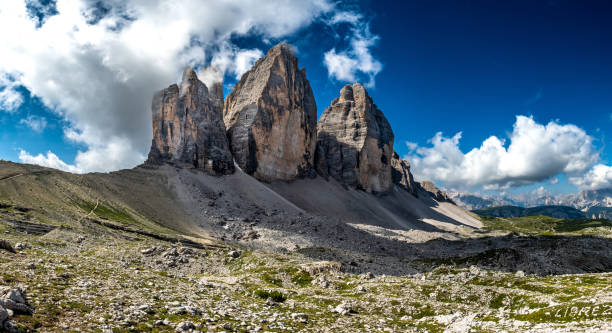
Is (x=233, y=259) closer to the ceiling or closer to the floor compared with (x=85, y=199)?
closer to the floor

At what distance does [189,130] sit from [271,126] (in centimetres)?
4664

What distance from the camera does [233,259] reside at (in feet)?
166

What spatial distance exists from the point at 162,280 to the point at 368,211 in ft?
506

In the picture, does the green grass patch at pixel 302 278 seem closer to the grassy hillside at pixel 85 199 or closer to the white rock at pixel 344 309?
the white rock at pixel 344 309

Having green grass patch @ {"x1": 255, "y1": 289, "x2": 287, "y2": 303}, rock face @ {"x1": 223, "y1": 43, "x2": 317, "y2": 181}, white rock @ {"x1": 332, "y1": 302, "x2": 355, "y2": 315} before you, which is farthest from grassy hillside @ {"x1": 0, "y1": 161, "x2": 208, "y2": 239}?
rock face @ {"x1": 223, "y1": 43, "x2": 317, "y2": 181}

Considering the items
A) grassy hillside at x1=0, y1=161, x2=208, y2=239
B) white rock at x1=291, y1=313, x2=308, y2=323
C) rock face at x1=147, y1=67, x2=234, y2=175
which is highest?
rock face at x1=147, y1=67, x2=234, y2=175

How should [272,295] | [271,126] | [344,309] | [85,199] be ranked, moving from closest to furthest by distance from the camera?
[344,309] < [272,295] < [85,199] < [271,126]

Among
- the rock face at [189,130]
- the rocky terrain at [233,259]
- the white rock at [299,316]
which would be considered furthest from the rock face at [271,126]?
the white rock at [299,316]

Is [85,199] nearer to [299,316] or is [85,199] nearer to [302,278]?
[302,278]

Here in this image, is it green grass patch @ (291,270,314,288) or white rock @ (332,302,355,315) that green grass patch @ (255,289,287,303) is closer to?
white rock @ (332,302,355,315)

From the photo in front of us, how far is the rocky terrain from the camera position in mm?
17312

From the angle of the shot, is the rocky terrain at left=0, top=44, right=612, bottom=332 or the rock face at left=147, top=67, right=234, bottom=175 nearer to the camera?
the rocky terrain at left=0, top=44, right=612, bottom=332

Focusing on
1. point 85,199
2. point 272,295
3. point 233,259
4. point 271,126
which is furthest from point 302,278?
point 271,126

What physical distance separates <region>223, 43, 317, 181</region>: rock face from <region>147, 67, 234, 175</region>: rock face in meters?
14.9
